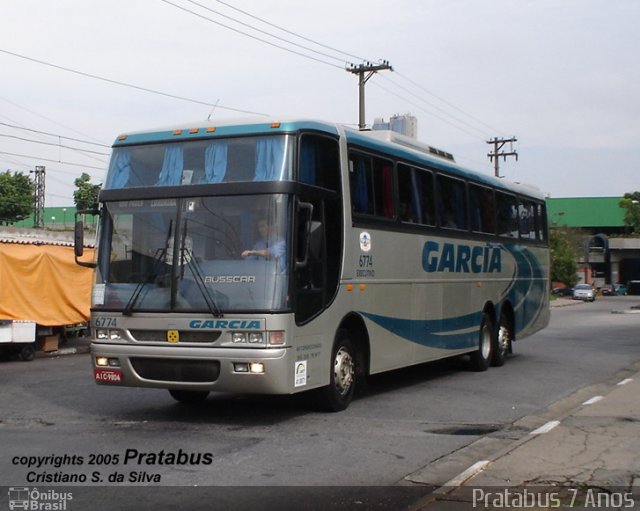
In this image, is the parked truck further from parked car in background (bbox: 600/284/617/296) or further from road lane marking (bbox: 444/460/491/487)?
parked car in background (bbox: 600/284/617/296)

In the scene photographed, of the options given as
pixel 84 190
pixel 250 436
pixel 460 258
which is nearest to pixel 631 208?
pixel 84 190

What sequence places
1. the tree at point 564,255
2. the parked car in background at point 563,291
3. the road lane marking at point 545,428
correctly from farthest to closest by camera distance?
1. the parked car in background at point 563,291
2. the tree at point 564,255
3. the road lane marking at point 545,428

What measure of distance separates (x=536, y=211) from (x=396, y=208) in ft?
25.9

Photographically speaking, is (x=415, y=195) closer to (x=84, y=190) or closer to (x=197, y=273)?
(x=197, y=273)

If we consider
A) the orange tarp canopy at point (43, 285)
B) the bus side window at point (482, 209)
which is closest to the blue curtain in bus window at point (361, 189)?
the bus side window at point (482, 209)

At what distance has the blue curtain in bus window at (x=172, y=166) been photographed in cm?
998

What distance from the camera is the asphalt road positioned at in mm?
6887

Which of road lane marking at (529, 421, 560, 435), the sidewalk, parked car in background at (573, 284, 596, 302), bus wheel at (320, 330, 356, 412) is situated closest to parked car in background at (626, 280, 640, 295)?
parked car in background at (573, 284, 596, 302)

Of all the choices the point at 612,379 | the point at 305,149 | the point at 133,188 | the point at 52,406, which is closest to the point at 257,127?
the point at 305,149

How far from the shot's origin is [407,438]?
9.04 meters

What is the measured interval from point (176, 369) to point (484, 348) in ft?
25.8

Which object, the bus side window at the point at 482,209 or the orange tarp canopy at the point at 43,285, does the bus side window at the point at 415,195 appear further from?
the orange tarp canopy at the point at 43,285

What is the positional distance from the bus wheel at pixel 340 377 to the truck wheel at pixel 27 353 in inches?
387

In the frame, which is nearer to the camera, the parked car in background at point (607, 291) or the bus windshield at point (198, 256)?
the bus windshield at point (198, 256)
